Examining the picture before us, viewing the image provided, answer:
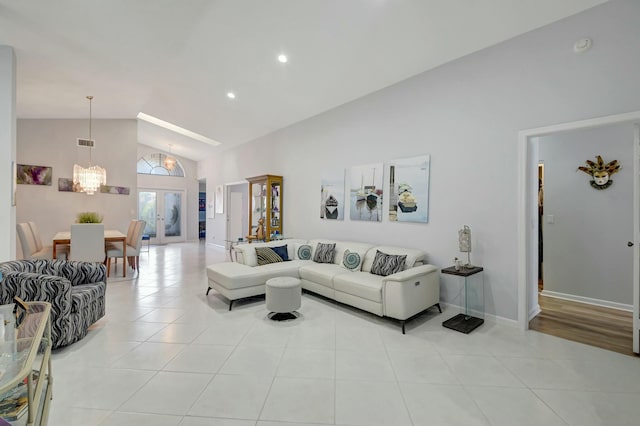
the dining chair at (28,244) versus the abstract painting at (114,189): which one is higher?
the abstract painting at (114,189)

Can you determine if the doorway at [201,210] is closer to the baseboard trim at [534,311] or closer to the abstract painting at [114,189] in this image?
the abstract painting at [114,189]

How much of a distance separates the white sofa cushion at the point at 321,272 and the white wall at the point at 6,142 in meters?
3.72

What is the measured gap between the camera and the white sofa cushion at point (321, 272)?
4.04m

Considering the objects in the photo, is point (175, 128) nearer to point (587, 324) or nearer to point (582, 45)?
point (582, 45)

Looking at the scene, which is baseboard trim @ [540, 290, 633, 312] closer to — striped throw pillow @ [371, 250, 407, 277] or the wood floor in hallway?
the wood floor in hallway

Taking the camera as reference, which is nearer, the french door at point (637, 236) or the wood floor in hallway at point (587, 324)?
the french door at point (637, 236)

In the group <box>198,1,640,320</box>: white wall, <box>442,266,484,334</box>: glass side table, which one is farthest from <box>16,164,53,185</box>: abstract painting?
<box>442,266,484,334</box>: glass side table

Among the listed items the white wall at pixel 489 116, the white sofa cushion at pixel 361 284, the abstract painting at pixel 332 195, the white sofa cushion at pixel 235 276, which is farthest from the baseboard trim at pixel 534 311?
the white sofa cushion at pixel 235 276

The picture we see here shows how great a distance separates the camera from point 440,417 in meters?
1.86

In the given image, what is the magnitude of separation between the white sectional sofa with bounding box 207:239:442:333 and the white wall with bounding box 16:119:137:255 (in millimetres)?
4461

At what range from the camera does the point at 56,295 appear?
2.69 metres

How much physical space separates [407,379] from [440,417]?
0.42 metres

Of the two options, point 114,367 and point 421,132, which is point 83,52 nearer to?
point 114,367

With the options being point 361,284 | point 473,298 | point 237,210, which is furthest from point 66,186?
point 473,298
